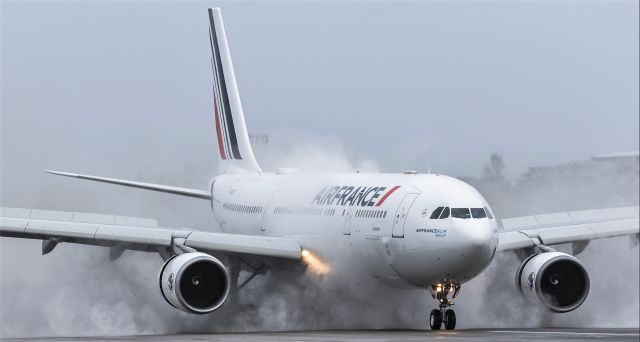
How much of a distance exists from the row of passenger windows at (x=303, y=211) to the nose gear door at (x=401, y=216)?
3329mm

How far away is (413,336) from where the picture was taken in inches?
1169

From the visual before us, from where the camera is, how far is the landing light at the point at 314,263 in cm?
3519

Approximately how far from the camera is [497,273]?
123ft

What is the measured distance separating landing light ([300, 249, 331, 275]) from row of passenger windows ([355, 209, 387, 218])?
1.87 meters

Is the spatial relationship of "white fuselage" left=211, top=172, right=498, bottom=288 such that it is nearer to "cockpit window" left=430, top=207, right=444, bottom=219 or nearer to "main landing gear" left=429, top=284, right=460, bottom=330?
"cockpit window" left=430, top=207, right=444, bottom=219

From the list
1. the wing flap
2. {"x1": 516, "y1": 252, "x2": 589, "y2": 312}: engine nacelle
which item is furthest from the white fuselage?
{"x1": 516, "y1": 252, "x2": 589, "y2": 312}: engine nacelle

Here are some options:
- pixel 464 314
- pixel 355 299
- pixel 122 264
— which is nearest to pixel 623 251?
pixel 464 314

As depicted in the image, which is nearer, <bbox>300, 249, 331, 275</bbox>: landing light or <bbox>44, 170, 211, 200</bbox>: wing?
<bbox>300, 249, 331, 275</bbox>: landing light

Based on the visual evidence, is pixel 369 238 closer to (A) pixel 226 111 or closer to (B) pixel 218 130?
(A) pixel 226 111

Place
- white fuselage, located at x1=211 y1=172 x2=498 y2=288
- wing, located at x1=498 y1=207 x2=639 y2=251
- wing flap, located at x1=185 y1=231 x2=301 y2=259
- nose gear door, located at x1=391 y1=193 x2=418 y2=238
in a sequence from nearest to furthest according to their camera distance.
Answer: white fuselage, located at x1=211 y1=172 x2=498 y2=288
nose gear door, located at x1=391 y1=193 x2=418 y2=238
wing flap, located at x1=185 y1=231 x2=301 y2=259
wing, located at x1=498 y1=207 x2=639 y2=251

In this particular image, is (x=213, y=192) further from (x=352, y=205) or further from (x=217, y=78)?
(x=352, y=205)

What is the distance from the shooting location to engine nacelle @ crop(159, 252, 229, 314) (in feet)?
107

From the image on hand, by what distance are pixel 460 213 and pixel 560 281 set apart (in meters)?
4.30

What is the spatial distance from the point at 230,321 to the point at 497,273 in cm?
673
